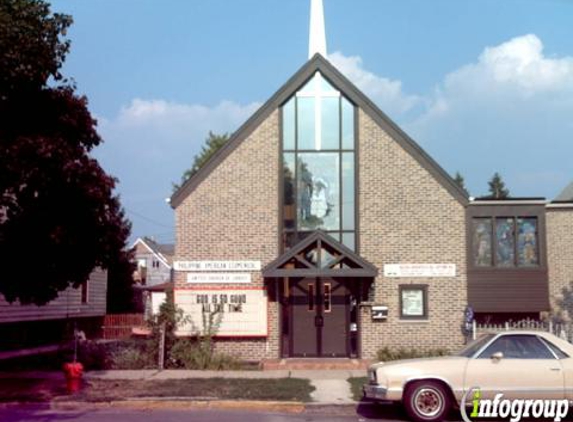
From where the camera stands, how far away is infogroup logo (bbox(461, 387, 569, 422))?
1205 centimetres

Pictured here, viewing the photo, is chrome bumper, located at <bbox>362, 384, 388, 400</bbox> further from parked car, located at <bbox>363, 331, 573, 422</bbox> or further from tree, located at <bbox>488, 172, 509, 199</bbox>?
tree, located at <bbox>488, 172, 509, 199</bbox>

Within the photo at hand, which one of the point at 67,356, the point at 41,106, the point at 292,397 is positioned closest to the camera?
the point at 292,397

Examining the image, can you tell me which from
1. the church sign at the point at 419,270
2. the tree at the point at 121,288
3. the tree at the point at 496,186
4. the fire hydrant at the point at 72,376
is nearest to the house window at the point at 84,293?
the tree at the point at 121,288

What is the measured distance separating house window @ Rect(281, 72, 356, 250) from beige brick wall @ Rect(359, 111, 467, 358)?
17.0 inches

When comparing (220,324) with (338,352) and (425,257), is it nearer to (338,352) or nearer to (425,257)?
(338,352)

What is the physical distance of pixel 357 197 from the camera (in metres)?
22.1

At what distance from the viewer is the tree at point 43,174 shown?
14734 mm

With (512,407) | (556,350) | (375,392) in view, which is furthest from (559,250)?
(375,392)

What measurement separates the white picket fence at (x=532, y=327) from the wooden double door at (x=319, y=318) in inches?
143

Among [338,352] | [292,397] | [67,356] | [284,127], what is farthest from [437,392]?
[67,356]

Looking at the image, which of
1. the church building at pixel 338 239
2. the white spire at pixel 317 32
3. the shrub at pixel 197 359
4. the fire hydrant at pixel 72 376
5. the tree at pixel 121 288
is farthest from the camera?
the tree at pixel 121 288

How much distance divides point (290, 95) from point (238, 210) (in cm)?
364

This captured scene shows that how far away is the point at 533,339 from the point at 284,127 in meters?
11.5

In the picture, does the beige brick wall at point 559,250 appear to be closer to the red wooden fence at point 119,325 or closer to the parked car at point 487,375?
the parked car at point 487,375
